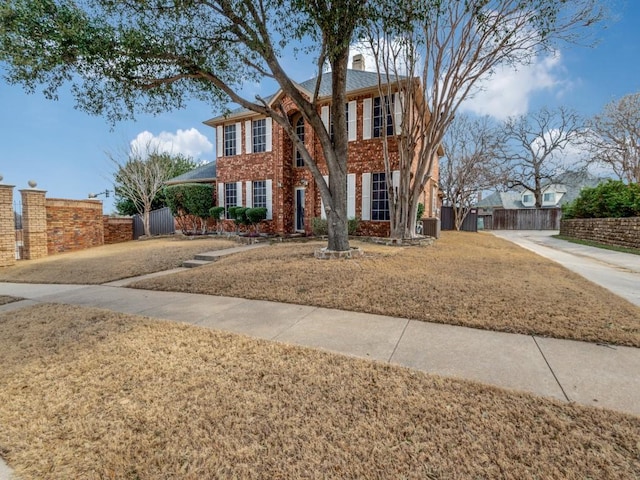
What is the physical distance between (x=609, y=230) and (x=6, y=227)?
75.2ft

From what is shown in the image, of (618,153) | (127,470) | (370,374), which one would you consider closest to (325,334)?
(370,374)

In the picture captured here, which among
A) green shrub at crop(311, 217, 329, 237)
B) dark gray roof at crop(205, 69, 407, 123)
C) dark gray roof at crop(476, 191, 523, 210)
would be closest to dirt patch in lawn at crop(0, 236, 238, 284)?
green shrub at crop(311, 217, 329, 237)

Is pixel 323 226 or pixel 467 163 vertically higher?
pixel 467 163

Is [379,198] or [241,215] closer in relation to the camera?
[379,198]

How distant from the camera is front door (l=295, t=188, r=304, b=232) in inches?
590

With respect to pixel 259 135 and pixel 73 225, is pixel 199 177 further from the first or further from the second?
pixel 73 225

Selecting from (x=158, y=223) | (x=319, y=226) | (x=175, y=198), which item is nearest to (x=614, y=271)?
(x=319, y=226)

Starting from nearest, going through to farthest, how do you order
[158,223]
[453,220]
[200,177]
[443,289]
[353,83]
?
[443,289] → [353,83] → [200,177] → [158,223] → [453,220]

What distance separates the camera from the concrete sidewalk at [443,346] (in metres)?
2.47

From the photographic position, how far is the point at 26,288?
6832 millimetres

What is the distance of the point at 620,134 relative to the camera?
2100 cm

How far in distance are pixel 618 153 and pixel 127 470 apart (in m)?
31.4

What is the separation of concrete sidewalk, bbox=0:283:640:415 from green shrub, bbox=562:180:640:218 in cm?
1316

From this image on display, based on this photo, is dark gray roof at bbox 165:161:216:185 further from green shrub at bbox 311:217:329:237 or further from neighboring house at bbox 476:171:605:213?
neighboring house at bbox 476:171:605:213
